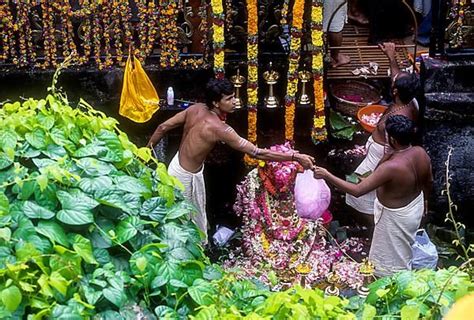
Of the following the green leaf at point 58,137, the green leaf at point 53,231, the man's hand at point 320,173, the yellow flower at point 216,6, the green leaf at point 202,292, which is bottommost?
the man's hand at point 320,173

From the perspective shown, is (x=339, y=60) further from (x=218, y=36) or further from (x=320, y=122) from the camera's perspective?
(x=218, y=36)

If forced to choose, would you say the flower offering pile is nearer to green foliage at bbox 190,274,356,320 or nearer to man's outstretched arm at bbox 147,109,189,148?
man's outstretched arm at bbox 147,109,189,148

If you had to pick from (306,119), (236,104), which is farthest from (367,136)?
(236,104)

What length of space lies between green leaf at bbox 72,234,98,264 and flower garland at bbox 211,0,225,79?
4.00 meters

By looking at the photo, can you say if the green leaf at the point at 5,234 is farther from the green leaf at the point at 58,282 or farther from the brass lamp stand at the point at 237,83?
the brass lamp stand at the point at 237,83

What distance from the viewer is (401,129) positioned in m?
5.59

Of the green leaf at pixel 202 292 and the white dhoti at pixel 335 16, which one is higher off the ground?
the white dhoti at pixel 335 16

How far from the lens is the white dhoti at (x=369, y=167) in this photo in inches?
260

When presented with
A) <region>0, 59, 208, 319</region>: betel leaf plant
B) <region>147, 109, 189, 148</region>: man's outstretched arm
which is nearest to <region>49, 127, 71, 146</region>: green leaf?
<region>0, 59, 208, 319</region>: betel leaf plant

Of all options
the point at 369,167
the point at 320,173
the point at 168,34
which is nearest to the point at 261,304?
the point at 320,173

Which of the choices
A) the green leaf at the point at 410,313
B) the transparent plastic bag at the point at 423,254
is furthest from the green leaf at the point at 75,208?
the transparent plastic bag at the point at 423,254

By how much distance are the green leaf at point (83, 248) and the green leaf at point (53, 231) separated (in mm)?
44

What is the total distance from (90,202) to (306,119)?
446 centimetres

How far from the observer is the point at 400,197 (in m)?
5.79
